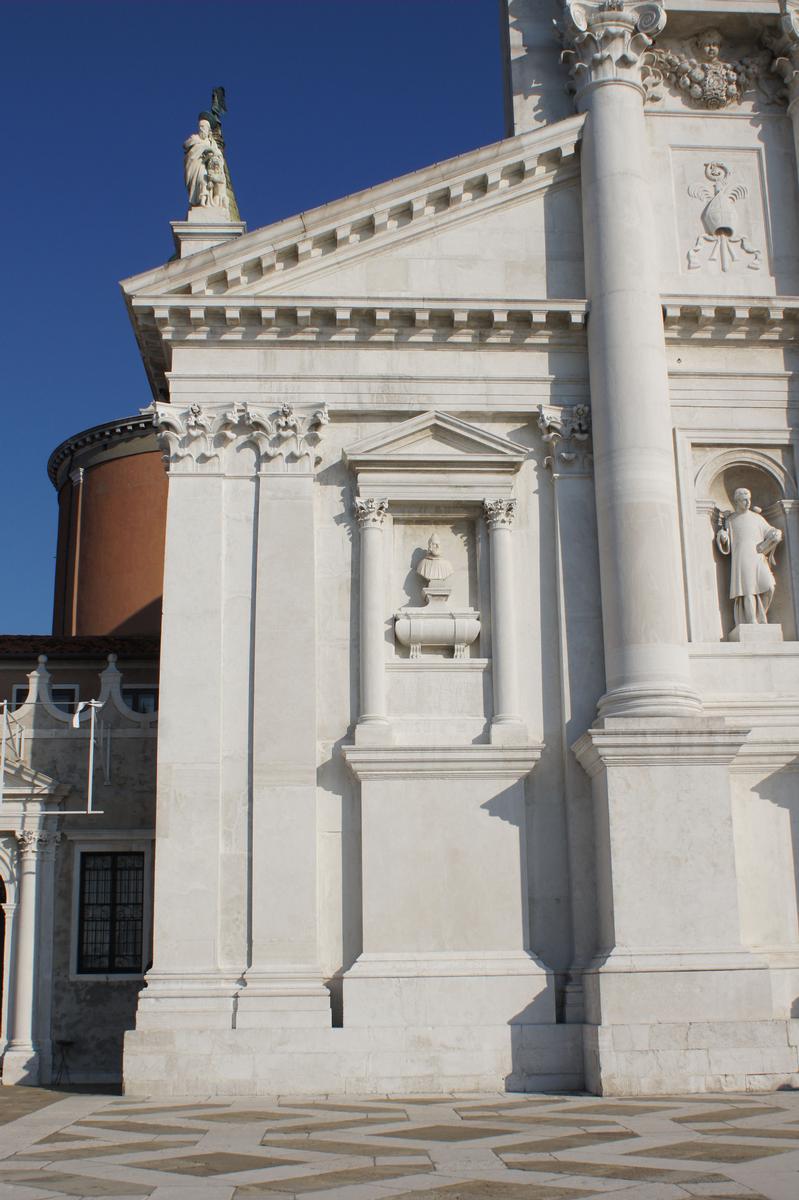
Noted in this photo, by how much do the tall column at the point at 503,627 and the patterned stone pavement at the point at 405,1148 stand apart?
5.58m

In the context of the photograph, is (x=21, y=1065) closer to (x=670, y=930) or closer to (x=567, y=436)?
(x=670, y=930)

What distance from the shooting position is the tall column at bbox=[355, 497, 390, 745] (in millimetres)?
21281

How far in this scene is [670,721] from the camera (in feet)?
66.5

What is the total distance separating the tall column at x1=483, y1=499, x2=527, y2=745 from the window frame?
737 cm

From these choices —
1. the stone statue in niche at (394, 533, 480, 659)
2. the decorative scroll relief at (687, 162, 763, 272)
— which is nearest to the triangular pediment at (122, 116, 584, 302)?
the decorative scroll relief at (687, 162, 763, 272)

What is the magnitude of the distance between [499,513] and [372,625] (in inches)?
113

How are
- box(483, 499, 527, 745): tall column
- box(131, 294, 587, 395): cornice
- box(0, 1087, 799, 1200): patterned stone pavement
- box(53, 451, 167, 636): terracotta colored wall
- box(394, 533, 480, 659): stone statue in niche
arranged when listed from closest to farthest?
box(0, 1087, 799, 1200): patterned stone pavement, box(483, 499, 527, 745): tall column, box(394, 533, 480, 659): stone statue in niche, box(131, 294, 587, 395): cornice, box(53, 451, 167, 636): terracotta colored wall

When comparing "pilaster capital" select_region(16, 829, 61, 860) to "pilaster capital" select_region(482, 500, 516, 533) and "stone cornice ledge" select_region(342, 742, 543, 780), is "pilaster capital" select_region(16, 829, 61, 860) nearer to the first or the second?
"stone cornice ledge" select_region(342, 742, 543, 780)

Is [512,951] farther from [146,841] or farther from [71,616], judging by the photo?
[71,616]

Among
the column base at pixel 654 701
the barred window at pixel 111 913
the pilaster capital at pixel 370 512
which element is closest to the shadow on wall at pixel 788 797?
the column base at pixel 654 701

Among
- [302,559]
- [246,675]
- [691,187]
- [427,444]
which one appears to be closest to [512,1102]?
[246,675]

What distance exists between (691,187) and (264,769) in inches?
514

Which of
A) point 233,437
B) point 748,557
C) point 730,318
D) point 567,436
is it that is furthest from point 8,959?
point 730,318

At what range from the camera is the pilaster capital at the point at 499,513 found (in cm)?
2259
